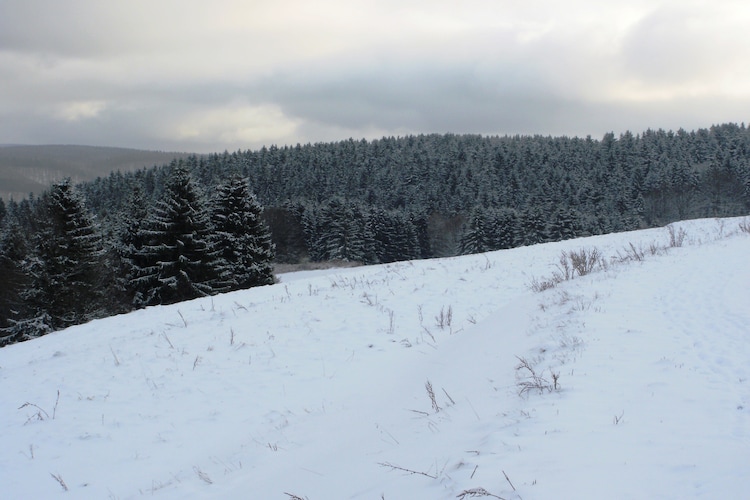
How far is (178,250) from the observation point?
79.8 ft

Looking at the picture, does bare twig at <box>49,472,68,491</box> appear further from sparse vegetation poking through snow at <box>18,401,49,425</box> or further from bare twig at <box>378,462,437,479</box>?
bare twig at <box>378,462,437,479</box>

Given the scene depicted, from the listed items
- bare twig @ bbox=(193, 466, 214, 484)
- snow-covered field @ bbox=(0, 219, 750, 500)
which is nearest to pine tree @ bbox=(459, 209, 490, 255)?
snow-covered field @ bbox=(0, 219, 750, 500)

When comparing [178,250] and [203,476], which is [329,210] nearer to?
[178,250]

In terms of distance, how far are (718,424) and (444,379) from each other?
11.0ft

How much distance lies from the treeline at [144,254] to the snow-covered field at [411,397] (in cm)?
1261

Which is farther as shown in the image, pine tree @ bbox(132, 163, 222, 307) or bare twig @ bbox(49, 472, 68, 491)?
pine tree @ bbox(132, 163, 222, 307)

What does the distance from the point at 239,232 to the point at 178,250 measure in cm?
381

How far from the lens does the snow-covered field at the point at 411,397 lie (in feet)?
11.3

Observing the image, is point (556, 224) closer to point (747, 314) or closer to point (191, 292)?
point (191, 292)

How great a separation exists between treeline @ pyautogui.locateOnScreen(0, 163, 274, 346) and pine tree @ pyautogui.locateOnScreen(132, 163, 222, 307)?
5 centimetres

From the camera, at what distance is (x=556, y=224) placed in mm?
71812

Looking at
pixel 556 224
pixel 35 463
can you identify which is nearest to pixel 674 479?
pixel 35 463

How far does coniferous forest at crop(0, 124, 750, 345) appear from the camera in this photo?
78.1ft

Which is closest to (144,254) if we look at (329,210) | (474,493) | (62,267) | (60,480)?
(62,267)
